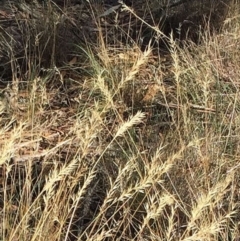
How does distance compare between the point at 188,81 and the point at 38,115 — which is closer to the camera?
the point at 38,115

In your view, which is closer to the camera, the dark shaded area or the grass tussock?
the grass tussock

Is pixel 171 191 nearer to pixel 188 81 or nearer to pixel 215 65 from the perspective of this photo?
pixel 188 81

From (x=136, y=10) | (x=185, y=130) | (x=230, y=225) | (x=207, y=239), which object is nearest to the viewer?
(x=207, y=239)

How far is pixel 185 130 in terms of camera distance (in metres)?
2.35

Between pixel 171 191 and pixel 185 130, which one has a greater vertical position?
pixel 185 130

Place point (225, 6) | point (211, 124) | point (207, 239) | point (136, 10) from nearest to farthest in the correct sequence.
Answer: point (207, 239), point (211, 124), point (225, 6), point (136, 10)

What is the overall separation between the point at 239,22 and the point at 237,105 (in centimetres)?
124

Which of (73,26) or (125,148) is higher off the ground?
(73,26)

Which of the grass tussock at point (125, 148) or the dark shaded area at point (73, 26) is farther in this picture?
the dark shaded area at point (73, 26)

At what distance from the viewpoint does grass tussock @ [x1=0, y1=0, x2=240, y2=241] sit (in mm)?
1759

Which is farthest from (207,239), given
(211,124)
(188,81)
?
(188,81)

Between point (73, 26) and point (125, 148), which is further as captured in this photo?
point (73, 26)

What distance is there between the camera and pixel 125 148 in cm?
249

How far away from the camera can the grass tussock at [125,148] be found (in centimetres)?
176
